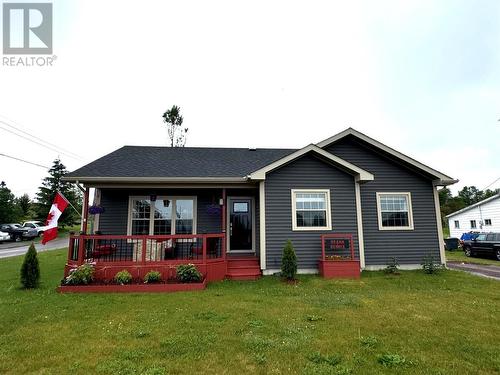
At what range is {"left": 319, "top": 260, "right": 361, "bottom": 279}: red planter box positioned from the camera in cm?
862

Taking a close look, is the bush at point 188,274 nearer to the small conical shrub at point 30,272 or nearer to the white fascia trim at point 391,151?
the small conical shrub at point 30,272

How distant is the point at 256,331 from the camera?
4.42 m

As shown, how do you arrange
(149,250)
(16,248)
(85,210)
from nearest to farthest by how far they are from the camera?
(149,250), (85,210), (16,248)

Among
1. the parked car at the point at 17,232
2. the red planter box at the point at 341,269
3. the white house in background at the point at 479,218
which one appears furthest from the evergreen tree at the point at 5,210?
the white house in background at the point at 479,218

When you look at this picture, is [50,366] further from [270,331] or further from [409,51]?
[409,51]

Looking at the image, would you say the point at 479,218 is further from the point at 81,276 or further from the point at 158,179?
the point at 81,276

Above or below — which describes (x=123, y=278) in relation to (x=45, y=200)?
below

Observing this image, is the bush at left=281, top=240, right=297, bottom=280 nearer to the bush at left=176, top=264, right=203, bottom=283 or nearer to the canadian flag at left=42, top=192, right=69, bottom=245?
the bush at left=176, top=264, right=203, bottom=283

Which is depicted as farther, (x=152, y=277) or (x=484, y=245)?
(x=484, y=245)

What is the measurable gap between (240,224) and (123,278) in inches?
179

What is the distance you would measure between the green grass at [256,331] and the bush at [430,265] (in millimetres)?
1893

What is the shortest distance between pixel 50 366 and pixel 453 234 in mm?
33143

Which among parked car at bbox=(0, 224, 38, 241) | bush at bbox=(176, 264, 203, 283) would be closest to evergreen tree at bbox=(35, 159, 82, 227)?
parked car at bbox=(0, 224, 38, 241)

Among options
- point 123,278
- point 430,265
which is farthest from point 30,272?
point 430,265
